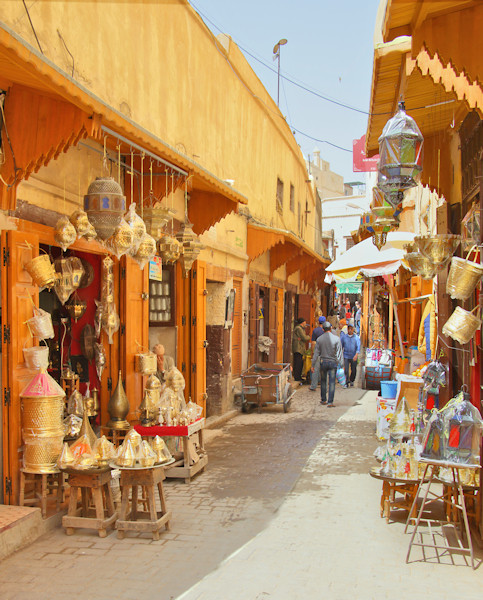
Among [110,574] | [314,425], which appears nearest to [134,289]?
[110,574]

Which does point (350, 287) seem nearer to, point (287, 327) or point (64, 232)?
point (287, 327)

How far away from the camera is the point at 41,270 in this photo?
5000 millimetres

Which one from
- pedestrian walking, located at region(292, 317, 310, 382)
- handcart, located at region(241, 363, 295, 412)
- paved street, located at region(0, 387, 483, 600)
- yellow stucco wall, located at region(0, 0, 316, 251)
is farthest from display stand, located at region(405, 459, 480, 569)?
pedestrian walking, located at region(292, 317, 310, 382)

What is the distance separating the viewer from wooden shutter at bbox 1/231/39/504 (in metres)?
4.77

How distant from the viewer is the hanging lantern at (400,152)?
480cm

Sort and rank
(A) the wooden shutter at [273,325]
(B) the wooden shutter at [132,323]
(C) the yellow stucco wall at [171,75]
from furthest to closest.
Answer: (A) the wooden shutter at [273,325] → (B) the wooden shutter at [132,323] → (C) the yellow stucco wall at [171,75]

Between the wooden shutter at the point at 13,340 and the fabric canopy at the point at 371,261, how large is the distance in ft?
18.7

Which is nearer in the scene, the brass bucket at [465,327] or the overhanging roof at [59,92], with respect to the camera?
the overhanging roof at [59,92]

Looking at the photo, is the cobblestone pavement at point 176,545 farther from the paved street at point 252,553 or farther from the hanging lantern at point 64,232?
the hanging lantern at point 64,232

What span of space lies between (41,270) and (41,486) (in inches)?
70.4

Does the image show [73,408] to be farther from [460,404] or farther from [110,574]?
[460,404]

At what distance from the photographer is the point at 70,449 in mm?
4965

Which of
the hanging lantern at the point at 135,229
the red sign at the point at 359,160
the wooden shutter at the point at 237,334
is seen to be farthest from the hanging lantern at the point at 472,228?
the red sign at the point at 359,160

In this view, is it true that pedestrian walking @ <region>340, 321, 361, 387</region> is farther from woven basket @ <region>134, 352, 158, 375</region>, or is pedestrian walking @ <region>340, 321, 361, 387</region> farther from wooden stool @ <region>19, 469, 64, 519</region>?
wooden stool @ <region>19, 469, 64, 519</region>
